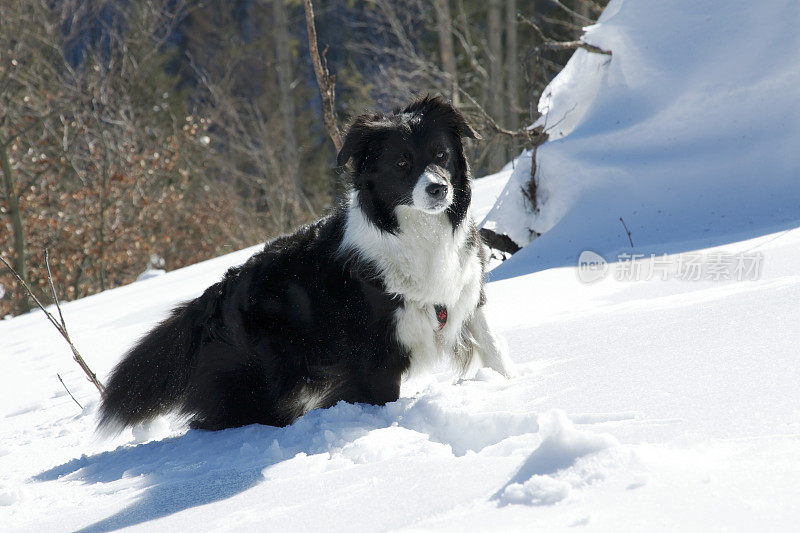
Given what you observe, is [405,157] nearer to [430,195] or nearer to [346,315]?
[430,195]

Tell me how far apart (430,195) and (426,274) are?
0.39 metres

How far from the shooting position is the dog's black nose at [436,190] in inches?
123

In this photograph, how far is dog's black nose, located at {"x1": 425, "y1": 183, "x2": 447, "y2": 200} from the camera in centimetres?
313

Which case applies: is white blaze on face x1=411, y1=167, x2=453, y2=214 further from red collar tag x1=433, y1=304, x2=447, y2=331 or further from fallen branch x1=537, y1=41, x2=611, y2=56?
fallen branch x1=537, y1=41, x2=611, y2=56

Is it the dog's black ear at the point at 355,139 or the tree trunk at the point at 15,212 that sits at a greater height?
the dog's black ear at the point at 355,139

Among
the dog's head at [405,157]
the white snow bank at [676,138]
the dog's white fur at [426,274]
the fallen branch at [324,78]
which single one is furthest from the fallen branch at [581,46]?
the dog's white fur at [426,274]

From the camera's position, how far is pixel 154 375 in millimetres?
3354

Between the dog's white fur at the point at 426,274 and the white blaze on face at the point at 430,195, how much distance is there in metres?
0.03

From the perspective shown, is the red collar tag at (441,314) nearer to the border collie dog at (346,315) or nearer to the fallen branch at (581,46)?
the border collie dog at (346,315)

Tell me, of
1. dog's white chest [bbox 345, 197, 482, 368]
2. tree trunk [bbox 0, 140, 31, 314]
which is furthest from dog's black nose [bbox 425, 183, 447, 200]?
tree trunk [bbox 0, 140, 31, 314]

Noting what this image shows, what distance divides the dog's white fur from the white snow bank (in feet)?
6.82

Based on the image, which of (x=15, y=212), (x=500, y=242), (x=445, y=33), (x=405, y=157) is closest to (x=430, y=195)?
(x=405, y=157)

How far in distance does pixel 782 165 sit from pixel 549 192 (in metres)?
1.84

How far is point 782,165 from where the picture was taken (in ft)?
17.9
